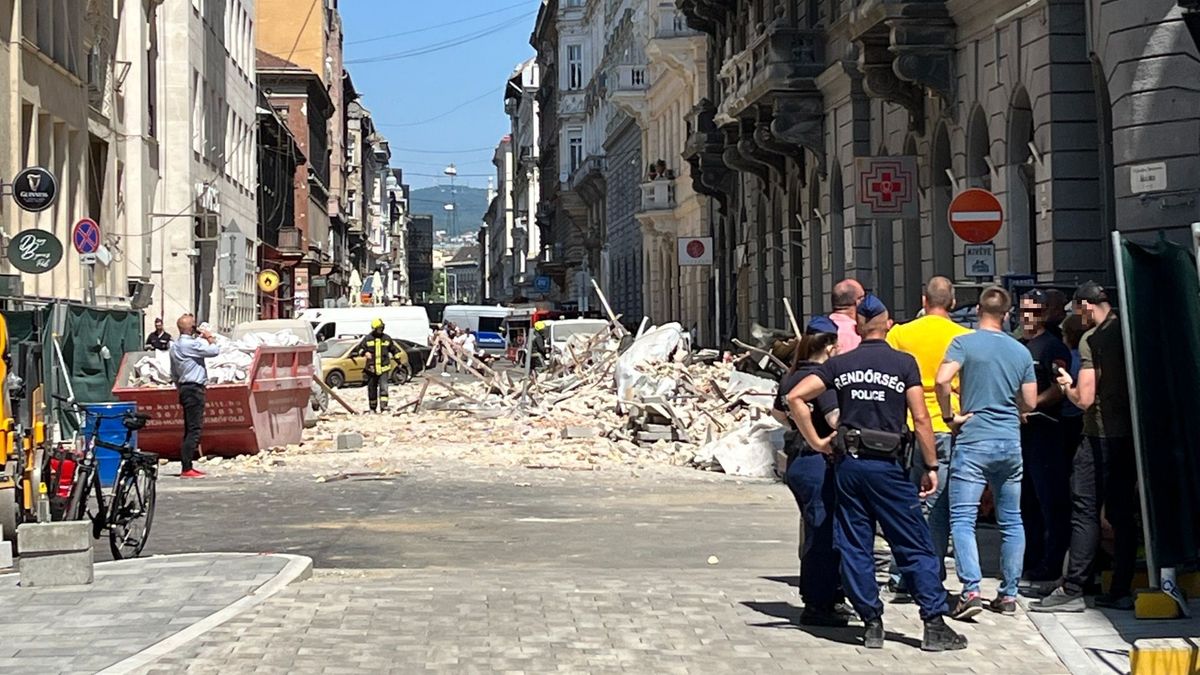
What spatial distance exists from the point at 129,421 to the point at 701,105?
35.8 metres

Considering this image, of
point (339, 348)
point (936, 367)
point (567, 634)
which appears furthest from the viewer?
point (339, 348)

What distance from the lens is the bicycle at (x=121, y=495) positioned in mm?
13461

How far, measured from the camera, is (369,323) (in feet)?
188

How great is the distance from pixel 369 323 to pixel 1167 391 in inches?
1892

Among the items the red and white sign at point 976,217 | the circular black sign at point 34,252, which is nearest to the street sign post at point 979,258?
the red and white sign at point 976,217

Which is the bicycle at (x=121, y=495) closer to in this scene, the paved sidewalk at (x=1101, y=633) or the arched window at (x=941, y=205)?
the paved sidewalk at (x=1101, y=633)

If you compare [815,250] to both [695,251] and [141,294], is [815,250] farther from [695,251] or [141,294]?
[141,294]

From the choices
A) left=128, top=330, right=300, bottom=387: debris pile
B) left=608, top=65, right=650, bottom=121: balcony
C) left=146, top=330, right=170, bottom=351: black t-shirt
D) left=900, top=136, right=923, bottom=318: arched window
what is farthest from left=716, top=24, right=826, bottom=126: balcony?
left=608, top=65, right=650, bottom=121: balcony

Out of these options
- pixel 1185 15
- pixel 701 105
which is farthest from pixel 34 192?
pixel 701 105

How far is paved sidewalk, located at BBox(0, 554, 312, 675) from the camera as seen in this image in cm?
902

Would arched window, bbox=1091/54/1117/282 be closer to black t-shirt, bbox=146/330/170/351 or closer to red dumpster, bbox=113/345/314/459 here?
red dumpster, bbox=113/345/314/459

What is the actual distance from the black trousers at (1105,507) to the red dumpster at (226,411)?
536 inches

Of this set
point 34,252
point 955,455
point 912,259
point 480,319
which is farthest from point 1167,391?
point 480,319

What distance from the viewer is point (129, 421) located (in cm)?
1409
